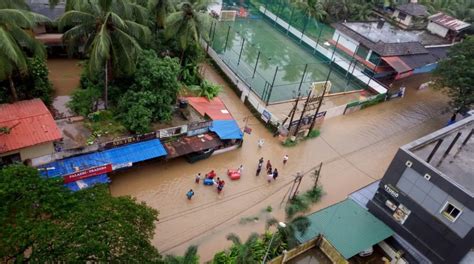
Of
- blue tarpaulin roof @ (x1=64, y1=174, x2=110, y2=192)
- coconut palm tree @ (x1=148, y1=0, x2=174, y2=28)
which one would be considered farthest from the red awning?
blue tarpaulin roof @ (x1=64, y1=174, x2=110, y2=192)

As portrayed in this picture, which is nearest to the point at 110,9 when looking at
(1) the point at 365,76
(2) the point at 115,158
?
(2) the point at 115,158

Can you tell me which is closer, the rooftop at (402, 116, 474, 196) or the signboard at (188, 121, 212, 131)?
the rooftop at (402, 116, 474, 196)

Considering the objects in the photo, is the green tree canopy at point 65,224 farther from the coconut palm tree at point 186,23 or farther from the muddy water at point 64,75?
the muddy water at point 64,75

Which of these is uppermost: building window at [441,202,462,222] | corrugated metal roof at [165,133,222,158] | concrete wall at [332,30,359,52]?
building window at [441,202,462,222]

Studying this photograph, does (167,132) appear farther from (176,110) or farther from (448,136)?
(448,136)

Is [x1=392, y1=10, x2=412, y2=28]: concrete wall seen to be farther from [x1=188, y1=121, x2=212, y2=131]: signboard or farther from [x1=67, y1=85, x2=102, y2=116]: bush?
[x1=67, y1=85, x2=102, y2=116]: bush
